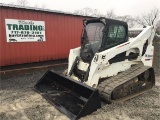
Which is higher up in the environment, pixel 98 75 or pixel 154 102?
pixel 98 75

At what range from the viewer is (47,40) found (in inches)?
373

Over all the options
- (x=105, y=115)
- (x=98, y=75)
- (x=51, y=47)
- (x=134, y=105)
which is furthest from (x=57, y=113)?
(x=51, y=47)

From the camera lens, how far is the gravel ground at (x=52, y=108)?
14.3 ft

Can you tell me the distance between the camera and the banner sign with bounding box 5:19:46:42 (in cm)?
821

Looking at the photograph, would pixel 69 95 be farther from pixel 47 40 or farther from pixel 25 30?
pixel 47 40

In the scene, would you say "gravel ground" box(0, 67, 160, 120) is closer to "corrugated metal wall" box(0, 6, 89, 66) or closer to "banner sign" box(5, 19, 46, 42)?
"corrugated metal wall" box(0, 6, 89, 66)

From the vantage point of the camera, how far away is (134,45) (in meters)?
5.80

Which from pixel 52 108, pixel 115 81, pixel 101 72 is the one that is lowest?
pixel 52 108

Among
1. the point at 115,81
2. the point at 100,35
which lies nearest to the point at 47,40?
the point at 100,35

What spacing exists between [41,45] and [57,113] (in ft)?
17.3

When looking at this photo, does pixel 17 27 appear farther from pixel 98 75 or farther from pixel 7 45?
pixel 98 75

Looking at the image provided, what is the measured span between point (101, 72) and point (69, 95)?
1058 mm

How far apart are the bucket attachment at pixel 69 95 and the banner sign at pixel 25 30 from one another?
3.15 metres

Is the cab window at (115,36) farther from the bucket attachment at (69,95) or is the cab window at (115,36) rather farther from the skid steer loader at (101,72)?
the bucket attachment at (69,95)
